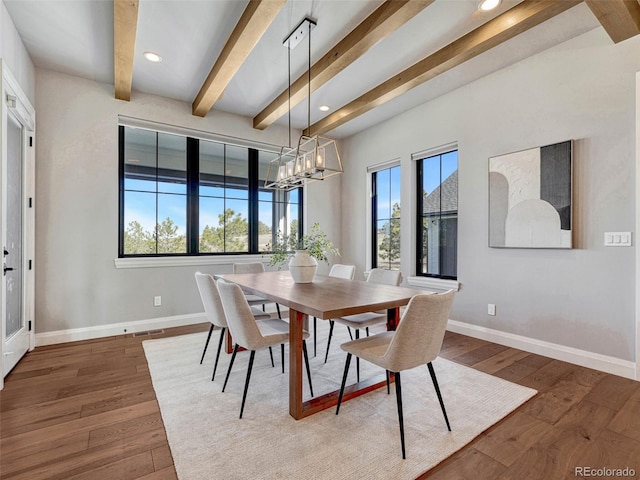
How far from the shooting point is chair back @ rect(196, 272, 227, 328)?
225 centimetres

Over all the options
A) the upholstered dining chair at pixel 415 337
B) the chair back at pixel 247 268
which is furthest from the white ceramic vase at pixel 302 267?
the chair back at pixel 247 268

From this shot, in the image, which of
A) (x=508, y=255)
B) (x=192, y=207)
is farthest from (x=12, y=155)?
(x=508, y=255)

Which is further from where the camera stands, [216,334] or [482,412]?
[216,334]

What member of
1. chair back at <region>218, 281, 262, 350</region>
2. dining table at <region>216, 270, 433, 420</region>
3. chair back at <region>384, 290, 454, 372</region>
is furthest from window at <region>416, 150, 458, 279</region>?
chair back at <region>218, 281, 262, 350</region>

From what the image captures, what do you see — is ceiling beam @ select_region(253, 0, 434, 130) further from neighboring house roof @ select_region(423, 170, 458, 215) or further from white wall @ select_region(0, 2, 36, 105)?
white wall @ select_region(0, 2, 36, 105)

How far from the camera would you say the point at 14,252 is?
9.21ft

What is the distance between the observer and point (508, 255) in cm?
321

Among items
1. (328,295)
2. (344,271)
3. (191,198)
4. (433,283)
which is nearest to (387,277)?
(344,271)

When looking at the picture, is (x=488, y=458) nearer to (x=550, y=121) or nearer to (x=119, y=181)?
(x=550, y=121)

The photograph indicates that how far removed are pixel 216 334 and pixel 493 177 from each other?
3.44 meters

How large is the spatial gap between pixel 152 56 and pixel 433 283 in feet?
12.6

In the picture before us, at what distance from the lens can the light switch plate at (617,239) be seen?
2469 mm

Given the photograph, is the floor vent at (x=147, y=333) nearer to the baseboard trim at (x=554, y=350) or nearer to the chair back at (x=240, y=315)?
the chair back at (x=240, y=315)

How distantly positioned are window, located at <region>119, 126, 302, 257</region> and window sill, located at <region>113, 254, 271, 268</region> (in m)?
0.13
